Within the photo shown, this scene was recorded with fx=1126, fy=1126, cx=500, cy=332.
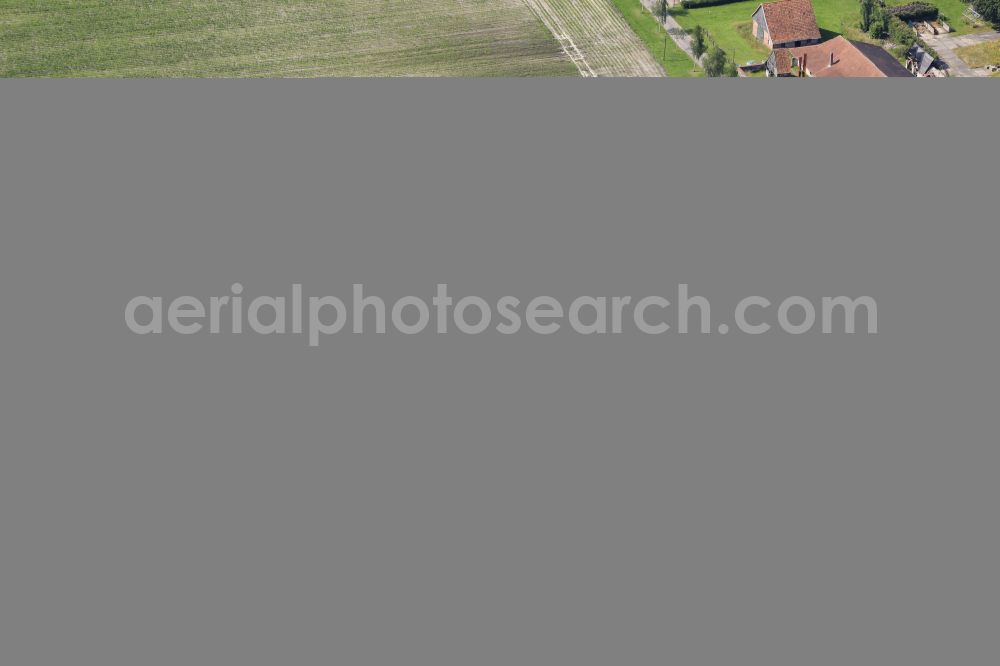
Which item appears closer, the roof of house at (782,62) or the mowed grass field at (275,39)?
the roof of house at (782,62)

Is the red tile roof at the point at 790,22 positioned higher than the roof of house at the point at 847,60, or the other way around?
the red tile roof at the point at 790,22

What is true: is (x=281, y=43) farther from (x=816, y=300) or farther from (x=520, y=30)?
(x=816, y=300)

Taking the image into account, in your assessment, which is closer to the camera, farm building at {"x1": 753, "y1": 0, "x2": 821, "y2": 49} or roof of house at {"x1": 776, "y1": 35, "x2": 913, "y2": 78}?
roof of house at {"x1": 776, "y1": 35, "x2": 913, "y2": 78}

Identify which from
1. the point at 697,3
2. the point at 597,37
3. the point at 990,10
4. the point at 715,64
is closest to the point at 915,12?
the point at 990,10

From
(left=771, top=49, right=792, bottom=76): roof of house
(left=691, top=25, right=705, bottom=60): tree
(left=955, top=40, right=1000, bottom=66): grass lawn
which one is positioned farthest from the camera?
(left=955, top=40, right=1000, bottom=66): grass lawn

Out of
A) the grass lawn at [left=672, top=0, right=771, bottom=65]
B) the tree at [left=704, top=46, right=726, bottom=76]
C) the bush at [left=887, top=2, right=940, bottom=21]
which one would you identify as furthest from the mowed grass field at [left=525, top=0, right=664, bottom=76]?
the bush at [left=887, top=2, right=940, bottom=21]

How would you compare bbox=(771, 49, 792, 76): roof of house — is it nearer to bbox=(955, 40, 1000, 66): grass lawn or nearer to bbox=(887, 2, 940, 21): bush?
bbox=(887, 2, 940, 21): bush

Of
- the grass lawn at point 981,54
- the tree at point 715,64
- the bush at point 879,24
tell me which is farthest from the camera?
the bush at point 879,24

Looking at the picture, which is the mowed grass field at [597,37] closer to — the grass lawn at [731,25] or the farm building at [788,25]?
the grass lawn at [731,25]

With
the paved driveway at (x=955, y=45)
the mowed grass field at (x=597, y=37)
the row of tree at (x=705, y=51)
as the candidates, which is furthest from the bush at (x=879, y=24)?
the mowed grass field at (x=597, y=37)
